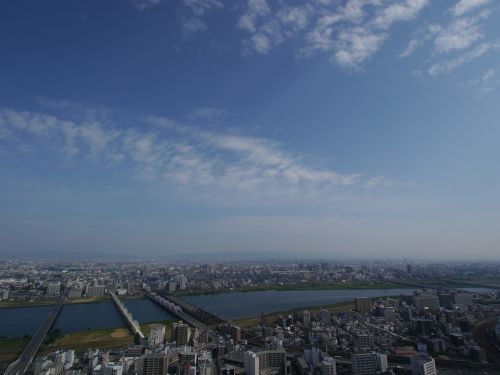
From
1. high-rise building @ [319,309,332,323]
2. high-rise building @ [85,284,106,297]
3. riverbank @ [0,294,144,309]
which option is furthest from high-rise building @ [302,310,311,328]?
high-rise building @ [85,284,106,297]

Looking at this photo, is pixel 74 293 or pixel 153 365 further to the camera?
pixel 74 293

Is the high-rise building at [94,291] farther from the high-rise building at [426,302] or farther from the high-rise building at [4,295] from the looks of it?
the high-rise building at [426,302]

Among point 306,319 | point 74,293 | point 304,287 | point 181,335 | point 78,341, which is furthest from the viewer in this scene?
point 304,287

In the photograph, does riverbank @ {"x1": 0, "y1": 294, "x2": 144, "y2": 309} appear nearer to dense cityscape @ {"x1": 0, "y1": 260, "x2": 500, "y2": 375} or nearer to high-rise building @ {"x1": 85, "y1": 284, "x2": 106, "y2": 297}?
dense cityscape @ {"x1": 0, "y1": 260, "x2": 500, "y2": 375}

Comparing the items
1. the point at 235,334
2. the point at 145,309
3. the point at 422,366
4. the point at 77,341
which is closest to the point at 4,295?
the point at 145,309

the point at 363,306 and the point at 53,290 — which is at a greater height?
the point at 363,306

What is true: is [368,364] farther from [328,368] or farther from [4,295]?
[4,295]

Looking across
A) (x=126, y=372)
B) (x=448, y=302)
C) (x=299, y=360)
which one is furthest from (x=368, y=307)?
(x=126, y=372)

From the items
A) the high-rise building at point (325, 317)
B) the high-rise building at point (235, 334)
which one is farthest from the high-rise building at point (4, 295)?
the high-rise building at point (325, 317)
